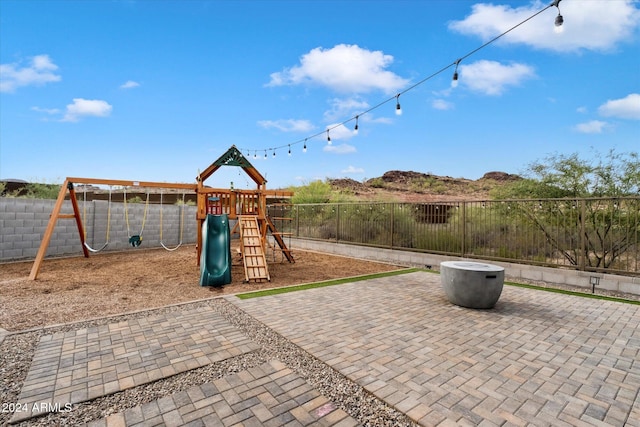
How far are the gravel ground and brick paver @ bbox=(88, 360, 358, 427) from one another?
92 millimetres

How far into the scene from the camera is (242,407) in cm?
212

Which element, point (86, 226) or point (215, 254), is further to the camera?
point (86, 226)

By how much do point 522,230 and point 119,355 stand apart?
299 inches

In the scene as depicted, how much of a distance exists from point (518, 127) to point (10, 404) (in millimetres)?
17025

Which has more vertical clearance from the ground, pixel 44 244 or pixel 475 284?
pixel 44 244

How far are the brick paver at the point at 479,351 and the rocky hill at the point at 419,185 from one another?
82.9 ft

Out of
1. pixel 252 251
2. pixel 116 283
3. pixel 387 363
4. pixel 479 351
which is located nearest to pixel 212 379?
pixel 387 363

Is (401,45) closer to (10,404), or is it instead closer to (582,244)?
(582,244)

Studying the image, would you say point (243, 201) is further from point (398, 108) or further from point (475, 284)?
point (475, 284)

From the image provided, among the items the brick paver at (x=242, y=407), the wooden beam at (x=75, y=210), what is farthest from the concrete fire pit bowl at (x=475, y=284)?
the wooden beam at (x=75, y=210)

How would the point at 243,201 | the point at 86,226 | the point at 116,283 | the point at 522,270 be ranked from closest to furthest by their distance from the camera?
the point at 116,283, the point at 522,270, the point at 243,201, the point at 86,226

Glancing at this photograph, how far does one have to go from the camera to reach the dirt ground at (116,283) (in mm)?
4355

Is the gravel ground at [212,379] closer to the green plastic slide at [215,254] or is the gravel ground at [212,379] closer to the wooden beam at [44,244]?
the green plastic slide at [215,254]

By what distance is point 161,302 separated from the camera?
4766 mm
